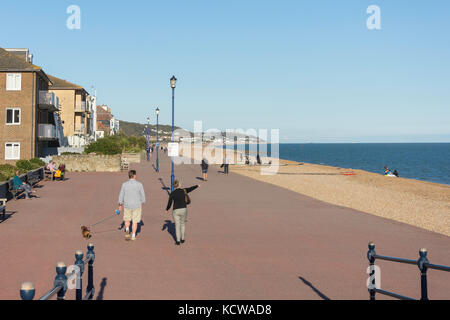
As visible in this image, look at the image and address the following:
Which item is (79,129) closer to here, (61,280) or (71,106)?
(71,106)

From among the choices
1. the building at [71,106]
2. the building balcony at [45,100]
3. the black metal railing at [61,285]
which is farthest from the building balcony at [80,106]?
the black metal railing at [61,285]

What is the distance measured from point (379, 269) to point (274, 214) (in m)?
7.58

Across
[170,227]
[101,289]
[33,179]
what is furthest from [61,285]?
[33,179]

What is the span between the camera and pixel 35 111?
3706cm

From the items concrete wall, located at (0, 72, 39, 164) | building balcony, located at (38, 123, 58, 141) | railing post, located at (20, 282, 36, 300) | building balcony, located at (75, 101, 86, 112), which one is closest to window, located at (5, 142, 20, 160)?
concrete wall, located at (0, 72, 39, 164)

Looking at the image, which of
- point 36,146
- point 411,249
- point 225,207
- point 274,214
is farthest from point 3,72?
point 411,249

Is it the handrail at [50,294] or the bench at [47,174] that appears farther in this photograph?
the bench at [47,174]

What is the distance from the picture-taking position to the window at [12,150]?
3644 cm

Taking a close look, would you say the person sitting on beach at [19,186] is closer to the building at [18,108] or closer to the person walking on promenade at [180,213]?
the person walking on promenade at [180,213]

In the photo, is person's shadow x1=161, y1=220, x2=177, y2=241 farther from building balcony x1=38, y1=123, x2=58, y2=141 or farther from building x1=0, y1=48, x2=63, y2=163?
building balcony x1=38, y1=123, x2=58, y2=141

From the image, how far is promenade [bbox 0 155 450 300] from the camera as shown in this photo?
7273 mm

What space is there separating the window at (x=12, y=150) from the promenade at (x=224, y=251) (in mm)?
21036

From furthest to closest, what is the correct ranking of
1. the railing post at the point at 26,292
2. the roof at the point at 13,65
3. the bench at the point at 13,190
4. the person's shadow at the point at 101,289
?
1. the roof at the point at 13,65
2. the bench at the point at 13,190
3. the person's shadow at the point at 101,289
4. the railing post at the point at 26,292

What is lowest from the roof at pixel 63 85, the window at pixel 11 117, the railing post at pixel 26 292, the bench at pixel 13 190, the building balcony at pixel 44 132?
the bench at pixel 13 190
